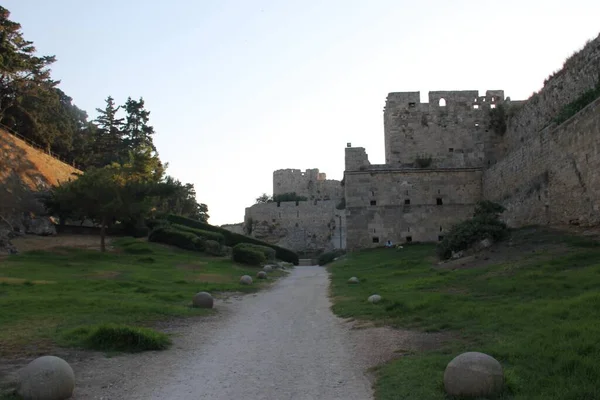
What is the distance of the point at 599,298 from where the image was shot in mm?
8336

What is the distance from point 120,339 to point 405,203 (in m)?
29.6

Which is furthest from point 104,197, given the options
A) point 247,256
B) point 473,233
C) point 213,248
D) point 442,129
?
point 442,129

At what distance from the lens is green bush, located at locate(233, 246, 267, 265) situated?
106ft

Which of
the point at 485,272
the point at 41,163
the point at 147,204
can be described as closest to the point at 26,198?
the point at 41,163

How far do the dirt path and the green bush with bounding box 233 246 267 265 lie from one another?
65.1 feet

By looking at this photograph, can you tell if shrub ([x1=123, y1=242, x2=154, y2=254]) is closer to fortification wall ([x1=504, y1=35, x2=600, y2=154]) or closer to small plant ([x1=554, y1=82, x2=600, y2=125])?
fortification wall ([x1=504, y1=35, x2=600, y2=154])

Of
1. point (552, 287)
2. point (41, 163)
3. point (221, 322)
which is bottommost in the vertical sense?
point (221, 322)

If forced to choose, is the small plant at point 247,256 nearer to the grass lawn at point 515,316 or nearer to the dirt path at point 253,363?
the grass lawn at point 515,316

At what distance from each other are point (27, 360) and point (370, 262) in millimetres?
22588

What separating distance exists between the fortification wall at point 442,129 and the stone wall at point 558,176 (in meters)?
8.79

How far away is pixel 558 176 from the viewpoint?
68.5 ft

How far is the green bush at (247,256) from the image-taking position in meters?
32.4

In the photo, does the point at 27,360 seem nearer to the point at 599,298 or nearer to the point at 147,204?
the point at 599,298

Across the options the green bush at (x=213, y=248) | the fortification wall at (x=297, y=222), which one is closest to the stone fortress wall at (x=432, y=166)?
the green bush at (x=213, y=248)
